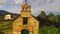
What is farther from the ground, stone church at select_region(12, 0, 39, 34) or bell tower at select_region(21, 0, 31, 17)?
bell tower at select_region(21, 0, 31, 17)

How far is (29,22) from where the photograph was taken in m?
16.5

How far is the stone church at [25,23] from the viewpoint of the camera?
16.3 m

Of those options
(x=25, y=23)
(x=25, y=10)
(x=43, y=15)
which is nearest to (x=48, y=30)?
(x=25, y=23)

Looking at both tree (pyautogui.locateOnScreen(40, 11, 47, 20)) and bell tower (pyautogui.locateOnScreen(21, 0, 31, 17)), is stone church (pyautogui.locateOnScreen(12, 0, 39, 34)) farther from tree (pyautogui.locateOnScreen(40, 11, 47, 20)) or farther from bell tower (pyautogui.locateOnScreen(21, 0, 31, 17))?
tree (pyautogui.locateOnScreen(40, 11, 47, 20))

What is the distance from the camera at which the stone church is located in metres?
16.3

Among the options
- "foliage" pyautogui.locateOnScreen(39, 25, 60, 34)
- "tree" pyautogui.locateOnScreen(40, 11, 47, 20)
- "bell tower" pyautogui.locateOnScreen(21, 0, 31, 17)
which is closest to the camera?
"foliage" pyautogui.locateOnScreen(39, 25, 60, 34)

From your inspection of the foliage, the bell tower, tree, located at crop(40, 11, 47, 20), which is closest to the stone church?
the bell tower

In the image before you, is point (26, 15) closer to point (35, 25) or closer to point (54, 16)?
point (35, 25)

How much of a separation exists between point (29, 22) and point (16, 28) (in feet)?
4.32

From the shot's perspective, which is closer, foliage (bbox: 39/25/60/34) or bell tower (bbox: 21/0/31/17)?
foliage (bbox: 39/25/60/34)

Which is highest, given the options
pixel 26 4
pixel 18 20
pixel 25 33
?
pixel 26 4

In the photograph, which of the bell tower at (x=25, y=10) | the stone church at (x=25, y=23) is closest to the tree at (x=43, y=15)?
the stone church at (x=25, y=23)

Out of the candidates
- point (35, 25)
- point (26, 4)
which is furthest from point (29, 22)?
point (26, 4)

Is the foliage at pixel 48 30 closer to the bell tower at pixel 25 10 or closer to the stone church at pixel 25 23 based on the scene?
the stone church at pixel 25 23
